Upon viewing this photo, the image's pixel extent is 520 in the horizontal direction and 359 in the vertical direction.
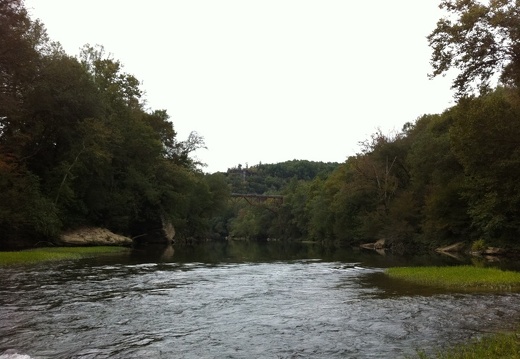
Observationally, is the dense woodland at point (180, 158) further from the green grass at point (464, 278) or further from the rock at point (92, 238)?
the green grass at point (464, 278)

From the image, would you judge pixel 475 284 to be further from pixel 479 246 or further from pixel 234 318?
pixel 479 246

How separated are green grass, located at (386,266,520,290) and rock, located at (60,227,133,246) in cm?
3952

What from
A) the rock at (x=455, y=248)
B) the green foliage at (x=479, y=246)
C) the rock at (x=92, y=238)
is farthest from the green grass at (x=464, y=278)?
the rock at (x=92, y=238)

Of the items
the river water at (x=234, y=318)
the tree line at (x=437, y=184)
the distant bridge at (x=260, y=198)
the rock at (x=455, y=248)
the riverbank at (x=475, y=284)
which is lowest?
the river water at (x=234, y=318)

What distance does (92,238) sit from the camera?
5784 centimetres

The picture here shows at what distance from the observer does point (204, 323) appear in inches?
570

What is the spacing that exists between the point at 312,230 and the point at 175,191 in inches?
1972

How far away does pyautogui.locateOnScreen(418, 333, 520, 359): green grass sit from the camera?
370 inches

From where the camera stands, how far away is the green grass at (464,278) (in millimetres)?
22453

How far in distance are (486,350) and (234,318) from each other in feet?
25.9

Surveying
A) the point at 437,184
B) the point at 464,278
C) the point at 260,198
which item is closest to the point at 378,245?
the point at 437,184

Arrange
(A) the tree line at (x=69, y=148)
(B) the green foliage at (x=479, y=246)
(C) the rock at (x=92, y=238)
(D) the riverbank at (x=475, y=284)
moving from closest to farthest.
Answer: (D) the riverbank at (x=475, y=284)
(A) the tree line at (x=69, y=148)
(B) the green foliage at (x=479, y=246)
(C) the rock at (x=92, y=238)

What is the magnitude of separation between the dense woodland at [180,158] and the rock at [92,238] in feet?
4.41

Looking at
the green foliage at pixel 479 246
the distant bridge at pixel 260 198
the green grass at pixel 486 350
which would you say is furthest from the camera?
the distant bridge at pixel 260 198
